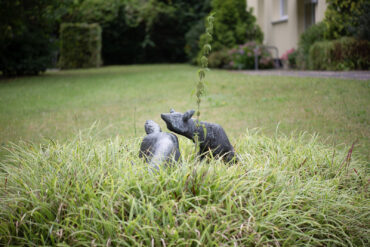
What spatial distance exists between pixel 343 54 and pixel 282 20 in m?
6.20

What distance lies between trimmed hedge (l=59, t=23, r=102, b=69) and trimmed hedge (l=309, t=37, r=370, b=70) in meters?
13.8

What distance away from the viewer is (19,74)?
50.0 feet

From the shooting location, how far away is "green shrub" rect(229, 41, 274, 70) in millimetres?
15598

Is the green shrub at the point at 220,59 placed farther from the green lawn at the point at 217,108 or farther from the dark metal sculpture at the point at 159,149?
the dark metal sculpture at the point at 159,149

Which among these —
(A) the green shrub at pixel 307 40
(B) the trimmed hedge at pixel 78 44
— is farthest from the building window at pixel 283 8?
(B) the trimmed hedge at pixel 78 44

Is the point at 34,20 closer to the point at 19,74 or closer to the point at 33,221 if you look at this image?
the point at 19,74

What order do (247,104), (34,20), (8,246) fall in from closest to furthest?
1. (8,246)
2. (247,104)
3. (34,20)

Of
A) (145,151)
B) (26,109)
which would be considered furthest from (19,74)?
(145,151)

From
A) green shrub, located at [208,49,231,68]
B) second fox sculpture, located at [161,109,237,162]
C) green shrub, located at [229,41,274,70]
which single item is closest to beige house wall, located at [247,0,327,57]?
green shrub, located at [229,41,274,70]

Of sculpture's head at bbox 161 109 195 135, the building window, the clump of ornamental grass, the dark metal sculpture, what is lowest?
the clump of ornamental grass

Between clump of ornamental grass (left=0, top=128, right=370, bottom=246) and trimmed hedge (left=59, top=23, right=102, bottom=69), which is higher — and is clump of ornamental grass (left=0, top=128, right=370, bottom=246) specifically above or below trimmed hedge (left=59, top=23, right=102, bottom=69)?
below

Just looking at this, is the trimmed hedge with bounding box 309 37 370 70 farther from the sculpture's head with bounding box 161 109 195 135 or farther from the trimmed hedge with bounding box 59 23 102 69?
the trimmed hedge with bounding box 59 23 102 69

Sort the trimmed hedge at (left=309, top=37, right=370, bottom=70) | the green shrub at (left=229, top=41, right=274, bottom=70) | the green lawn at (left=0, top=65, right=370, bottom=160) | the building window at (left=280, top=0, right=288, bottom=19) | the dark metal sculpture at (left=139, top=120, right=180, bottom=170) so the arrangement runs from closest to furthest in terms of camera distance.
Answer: the dark metal sculpture at (left=139, top=120, right=180, bottom=170) → the green lawn at (left=0, top=65, right=370, bottom=160) → the trimmed hedge at (left=309, top=37, right=370, bottom=70) → the green shrub at (left=229, top=41, right=274, bottom=70) → the building window at (left=280, top=0, right=288, bottom=19)

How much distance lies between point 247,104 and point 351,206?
5.08m
